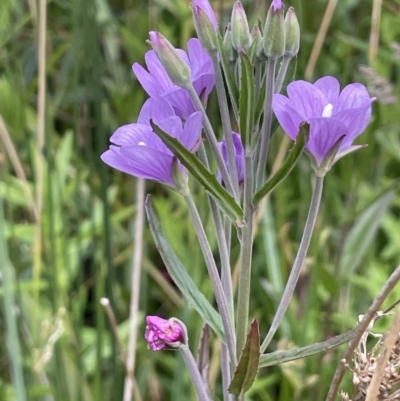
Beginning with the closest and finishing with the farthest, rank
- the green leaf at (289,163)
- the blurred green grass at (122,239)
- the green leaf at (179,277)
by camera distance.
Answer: the green leaf at (289,163) < the green leaf at (179,277) < the blurred green grass at (122,239)

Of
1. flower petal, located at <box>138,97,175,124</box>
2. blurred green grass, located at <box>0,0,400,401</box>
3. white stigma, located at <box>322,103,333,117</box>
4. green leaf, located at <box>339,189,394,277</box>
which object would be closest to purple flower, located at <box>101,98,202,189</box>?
flower petal, located at <box>138,97,175,124</box>

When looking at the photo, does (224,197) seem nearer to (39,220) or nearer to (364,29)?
(39,220)

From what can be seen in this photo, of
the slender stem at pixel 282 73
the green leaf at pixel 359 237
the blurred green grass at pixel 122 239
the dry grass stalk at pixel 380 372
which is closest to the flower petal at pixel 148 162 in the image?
the slender stem at pixel 282 73

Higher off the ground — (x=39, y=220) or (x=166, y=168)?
(x=166, y=168)

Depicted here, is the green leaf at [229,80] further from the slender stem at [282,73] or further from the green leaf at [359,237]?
the green leaf at [359,237]

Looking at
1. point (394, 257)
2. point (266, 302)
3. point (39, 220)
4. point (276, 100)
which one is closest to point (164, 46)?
point (276, 100)

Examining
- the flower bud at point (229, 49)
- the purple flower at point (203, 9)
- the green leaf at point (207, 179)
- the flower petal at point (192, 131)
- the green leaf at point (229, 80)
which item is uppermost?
the purple flower at point (203, 9)
